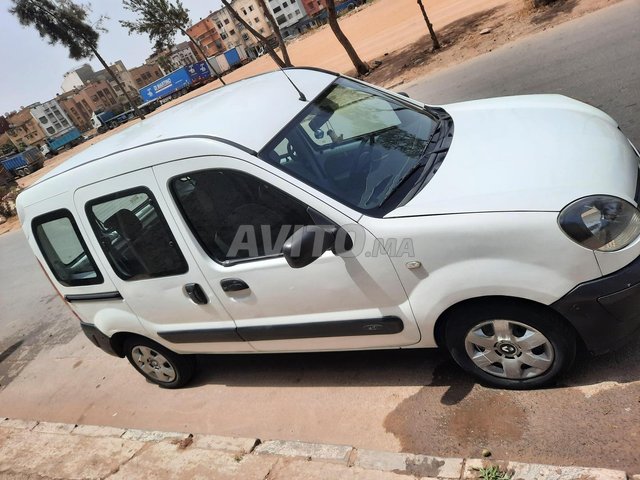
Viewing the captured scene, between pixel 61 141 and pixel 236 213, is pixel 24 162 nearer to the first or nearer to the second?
pixel 61 141

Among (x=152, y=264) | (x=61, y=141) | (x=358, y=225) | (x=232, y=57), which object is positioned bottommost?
(x=358, y=225)

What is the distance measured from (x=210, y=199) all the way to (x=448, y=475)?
2.06 meters

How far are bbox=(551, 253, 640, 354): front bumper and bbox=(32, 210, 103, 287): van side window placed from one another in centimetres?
329

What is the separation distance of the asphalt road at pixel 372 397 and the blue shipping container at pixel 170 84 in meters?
61.3

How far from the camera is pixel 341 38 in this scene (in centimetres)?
1603

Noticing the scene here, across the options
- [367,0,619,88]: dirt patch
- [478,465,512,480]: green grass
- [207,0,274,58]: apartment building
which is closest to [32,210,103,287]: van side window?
[478,465,512,480]: green grass

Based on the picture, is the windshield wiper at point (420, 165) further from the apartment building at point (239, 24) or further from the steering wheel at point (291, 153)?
the apartment building at point (239, 24)

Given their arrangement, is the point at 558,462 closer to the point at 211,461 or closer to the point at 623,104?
the point at 211,461

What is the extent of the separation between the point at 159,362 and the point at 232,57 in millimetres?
73802

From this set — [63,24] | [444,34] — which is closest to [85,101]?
[63,24]

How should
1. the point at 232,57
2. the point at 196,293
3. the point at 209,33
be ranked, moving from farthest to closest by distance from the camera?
the point at 209,33, the point at 232,57, the point at 196,293

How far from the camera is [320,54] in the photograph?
32031mm

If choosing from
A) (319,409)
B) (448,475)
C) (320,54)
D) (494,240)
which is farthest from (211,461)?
(320,54)

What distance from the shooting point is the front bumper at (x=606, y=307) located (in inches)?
91.5
